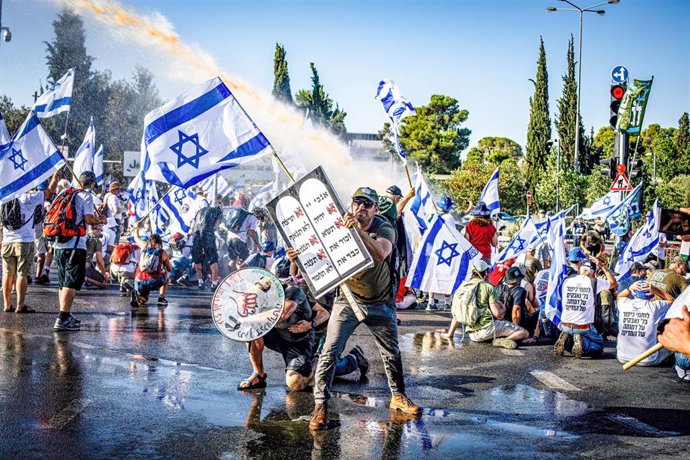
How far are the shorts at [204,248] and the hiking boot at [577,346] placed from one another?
8.46 metres

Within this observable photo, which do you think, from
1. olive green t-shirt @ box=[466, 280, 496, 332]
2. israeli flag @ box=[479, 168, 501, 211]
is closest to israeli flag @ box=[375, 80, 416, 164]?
israeli flag @ box=[479, 168, 501, 211]

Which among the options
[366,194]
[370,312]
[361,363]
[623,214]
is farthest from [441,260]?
[623,214]

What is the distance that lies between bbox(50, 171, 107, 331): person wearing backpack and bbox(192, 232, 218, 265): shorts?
6.29m

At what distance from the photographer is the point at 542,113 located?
57625 mm

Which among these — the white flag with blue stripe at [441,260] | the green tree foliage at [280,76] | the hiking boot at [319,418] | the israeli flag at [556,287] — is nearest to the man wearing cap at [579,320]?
the israeli flag at [556,287]

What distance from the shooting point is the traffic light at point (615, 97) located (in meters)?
14.8

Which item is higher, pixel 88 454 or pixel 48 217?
pixel 48 217

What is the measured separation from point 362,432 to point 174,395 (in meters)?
1.92

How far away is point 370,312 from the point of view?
264 inches

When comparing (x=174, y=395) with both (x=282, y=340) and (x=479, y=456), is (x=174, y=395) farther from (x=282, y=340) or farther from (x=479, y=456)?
(x=479, y=456)

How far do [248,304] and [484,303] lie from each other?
15.1 ft

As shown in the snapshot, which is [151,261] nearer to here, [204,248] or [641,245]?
[204,248]

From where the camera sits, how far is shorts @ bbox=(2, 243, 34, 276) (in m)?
11.5

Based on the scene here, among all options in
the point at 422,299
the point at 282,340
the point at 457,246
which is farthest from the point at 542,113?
the point at 282,340
